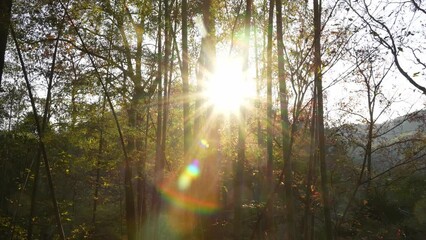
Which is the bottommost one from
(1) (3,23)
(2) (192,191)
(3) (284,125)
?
(2) (192,191)

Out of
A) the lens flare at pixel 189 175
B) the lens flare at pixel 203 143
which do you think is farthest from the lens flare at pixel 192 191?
the lens flare at pixel 203 143

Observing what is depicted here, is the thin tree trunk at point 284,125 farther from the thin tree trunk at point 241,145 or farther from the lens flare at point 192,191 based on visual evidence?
the lens flare at point 192,191

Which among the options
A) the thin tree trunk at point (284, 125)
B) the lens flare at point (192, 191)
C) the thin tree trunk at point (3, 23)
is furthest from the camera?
the lens flare at point (192, 191)

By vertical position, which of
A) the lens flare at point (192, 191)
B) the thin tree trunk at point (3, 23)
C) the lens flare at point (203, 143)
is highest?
the thin tree trunk at point (3, 23)

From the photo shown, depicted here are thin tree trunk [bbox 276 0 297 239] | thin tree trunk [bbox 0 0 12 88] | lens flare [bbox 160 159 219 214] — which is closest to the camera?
thin tree trunk [bbox 0 0 12 88]

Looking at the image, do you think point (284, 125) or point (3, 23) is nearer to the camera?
point (3, 23)

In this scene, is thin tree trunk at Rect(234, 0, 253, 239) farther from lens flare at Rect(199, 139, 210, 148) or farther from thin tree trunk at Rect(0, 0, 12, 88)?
thin tree trunk at Rect(0, 0, 12, 88)

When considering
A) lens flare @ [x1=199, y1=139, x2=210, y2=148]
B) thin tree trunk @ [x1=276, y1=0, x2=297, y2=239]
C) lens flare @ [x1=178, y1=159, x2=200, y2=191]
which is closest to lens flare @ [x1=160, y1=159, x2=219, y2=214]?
lens flare @ [x1=178, y1=159, x2=200, y2=191]

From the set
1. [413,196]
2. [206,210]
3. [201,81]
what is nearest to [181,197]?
[206,210]

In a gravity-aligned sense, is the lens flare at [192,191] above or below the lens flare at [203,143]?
below

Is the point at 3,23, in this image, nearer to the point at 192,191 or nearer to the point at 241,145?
the point at 241,145

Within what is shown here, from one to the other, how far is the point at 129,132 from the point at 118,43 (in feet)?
7.15

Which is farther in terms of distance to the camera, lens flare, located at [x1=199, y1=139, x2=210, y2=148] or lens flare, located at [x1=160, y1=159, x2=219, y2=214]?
lens flare, located at [x1=160, y1=159, x2=219, y2=214]

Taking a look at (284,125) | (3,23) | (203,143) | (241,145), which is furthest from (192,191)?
(3,23)
